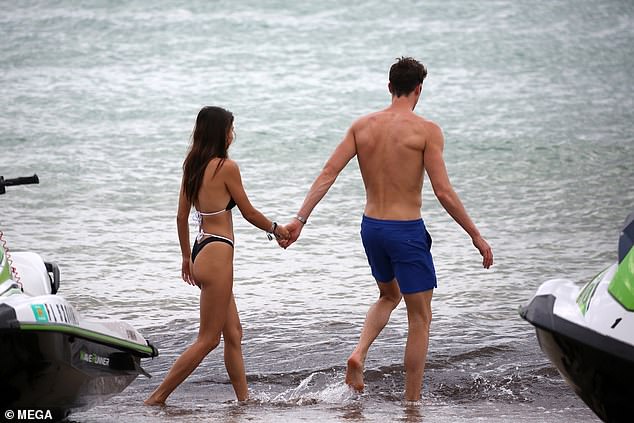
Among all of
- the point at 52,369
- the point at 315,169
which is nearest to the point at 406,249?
the point at 52,369

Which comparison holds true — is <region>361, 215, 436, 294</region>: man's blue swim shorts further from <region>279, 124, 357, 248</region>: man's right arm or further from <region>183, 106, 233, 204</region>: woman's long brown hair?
<region>183, 106, 233, 204</region>: woman's long brown hair

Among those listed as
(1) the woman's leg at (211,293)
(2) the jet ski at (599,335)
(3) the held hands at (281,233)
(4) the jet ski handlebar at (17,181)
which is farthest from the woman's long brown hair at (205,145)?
(2) the jet ski at (599,335)

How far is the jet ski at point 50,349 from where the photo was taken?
14.2 feet

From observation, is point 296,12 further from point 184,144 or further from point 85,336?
point 85,336

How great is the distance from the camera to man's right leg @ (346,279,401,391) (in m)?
5.98

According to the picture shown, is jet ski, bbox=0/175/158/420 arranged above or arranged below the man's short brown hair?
below

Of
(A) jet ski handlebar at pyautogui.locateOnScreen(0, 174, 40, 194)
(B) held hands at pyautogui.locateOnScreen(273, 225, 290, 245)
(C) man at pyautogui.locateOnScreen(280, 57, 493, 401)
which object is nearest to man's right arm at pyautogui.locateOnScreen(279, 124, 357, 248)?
(C) man at pyautogui.locateOnScreen(280, 57, 493, 401)

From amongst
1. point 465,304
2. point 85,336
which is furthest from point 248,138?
point 85,336

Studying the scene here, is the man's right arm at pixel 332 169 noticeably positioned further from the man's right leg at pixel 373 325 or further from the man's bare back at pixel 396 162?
the man's right leg at pixel 373 325

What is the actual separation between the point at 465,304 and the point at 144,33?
18811 mm

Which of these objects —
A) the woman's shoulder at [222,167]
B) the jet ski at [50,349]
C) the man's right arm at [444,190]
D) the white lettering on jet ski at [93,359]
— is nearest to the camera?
the jet ski at [50,349]

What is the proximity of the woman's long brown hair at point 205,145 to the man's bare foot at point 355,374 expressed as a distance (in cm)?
118

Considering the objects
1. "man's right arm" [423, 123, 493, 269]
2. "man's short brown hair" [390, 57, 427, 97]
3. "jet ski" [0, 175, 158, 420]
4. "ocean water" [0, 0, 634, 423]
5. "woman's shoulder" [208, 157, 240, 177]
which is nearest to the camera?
"jet ski" [0, 175, 158, 420]

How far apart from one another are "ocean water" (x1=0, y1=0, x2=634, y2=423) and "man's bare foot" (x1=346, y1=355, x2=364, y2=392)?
9 centimetres
